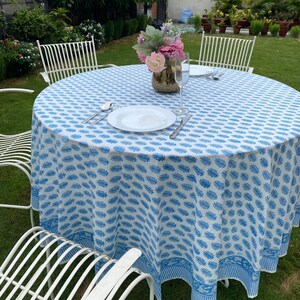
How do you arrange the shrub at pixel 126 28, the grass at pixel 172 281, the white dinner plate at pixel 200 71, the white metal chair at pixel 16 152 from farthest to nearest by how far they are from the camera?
1. the shrub at pixel 126 28
2. the white dinner plate at pixel 200 71
3. the white metal chair at pixel 16 152
4. the grass at pixel 172 281

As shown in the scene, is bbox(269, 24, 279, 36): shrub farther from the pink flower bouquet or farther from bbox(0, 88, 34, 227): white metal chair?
bbox(0, 88, 34, 227): white metal chair

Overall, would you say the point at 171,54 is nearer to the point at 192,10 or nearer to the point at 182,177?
the point at 182,177

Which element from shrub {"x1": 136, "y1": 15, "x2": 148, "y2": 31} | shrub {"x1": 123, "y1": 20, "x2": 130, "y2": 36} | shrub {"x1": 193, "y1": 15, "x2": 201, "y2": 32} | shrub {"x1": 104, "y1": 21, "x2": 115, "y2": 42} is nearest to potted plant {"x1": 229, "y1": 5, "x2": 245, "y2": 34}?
shrub {"x1": 193, "y1": 15, "x2": 201, "y2": 32}

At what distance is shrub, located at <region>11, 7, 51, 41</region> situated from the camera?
5.87 metres

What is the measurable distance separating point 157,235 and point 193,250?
0.17m

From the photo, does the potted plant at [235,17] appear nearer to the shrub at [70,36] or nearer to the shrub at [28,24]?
the shrub at [70,36]

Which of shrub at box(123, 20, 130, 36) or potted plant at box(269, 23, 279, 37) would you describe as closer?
shrub at box(123, 20, 130, 36)

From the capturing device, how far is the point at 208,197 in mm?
1341

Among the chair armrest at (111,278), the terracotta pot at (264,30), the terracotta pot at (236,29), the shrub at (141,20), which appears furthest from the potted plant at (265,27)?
the chair armrest at (111,278)

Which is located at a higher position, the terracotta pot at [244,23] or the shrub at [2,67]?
the shrub at [2,67]

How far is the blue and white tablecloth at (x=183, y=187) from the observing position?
1357mm

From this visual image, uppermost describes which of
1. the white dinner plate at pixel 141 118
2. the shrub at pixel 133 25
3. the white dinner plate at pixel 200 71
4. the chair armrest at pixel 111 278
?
the white dinner plate at pixel 141 118

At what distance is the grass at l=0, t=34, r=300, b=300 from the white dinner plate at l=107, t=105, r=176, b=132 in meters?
0.96

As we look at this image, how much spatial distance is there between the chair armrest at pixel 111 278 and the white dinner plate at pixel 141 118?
1.84 feet
